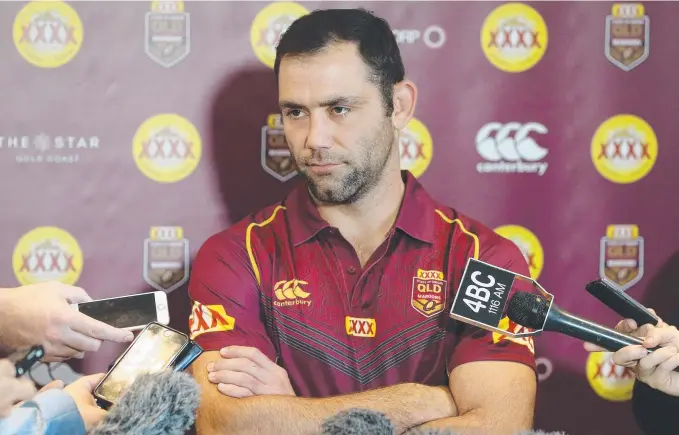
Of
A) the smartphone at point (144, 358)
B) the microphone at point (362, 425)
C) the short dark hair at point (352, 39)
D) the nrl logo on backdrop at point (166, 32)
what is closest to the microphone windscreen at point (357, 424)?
the microphone at point (362, 425)

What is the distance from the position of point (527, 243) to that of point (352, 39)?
32.3 inches

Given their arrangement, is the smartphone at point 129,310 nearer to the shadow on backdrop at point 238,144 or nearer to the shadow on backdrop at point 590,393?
the shadow on backdrop at point 238,144

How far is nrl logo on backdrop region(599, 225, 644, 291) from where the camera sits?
2275 millimetres

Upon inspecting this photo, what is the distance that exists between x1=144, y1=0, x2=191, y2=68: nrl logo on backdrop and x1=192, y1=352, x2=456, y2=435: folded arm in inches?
36.1

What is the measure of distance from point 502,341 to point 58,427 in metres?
1.01

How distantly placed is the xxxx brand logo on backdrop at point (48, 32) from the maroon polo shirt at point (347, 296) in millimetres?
731

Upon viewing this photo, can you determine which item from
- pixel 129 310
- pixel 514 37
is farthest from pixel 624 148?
pixel 129 310

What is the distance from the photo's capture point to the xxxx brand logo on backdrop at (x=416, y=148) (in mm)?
2248

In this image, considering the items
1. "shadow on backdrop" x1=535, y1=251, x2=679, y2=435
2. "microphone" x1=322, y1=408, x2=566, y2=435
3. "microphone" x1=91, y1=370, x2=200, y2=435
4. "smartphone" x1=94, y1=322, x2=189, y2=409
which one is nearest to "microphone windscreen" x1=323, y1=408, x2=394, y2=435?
"microphone" x1=322, y1=408, x2=566, y2=435

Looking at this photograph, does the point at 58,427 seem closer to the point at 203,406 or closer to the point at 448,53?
the point at 203,406

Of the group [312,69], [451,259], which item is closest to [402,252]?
[451,259]

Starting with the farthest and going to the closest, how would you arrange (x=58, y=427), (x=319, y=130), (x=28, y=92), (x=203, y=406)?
1. (x=28, y=92)
2. (x=319, y=130)
3. (x=203, y=406)
4. (x=58, y=427)

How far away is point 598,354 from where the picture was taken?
2.30 meters

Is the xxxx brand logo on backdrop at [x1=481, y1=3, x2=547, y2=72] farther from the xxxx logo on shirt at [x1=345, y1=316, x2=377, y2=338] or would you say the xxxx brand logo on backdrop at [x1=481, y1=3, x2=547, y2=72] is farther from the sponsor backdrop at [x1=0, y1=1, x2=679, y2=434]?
the xxxx logo on shirt at [x1=345, y1=316, x2=377, y2=338]
